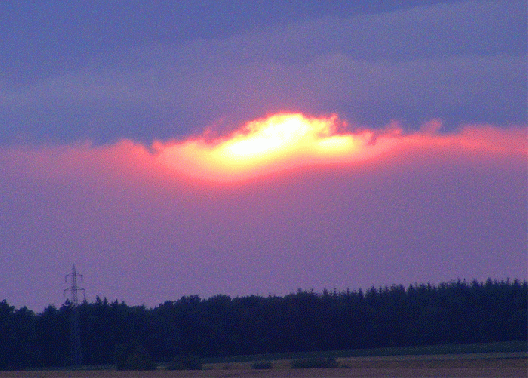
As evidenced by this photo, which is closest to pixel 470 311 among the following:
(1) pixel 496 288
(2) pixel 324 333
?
(1) pixel 496 288

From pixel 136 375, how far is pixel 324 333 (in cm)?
5576

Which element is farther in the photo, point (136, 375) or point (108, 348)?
point (108, 348)

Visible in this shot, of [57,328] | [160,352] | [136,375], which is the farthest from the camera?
[160,352]

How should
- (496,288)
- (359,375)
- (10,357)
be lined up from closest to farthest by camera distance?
(359,375) → (10,357) → (496,288)

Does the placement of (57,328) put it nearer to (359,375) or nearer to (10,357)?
(10,357)

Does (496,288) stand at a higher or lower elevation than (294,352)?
higher

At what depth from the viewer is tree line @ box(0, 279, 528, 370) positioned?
238 feet

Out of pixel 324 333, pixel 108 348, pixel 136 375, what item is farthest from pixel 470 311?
pixel 136 375

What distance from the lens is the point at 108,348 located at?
7181 centimetres

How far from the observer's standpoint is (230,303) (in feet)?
292

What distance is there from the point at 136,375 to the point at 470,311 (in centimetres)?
5865

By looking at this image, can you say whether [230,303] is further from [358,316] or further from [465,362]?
[465,362]

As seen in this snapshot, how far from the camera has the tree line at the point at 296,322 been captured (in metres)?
72.7

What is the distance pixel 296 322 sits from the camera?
84.8m
